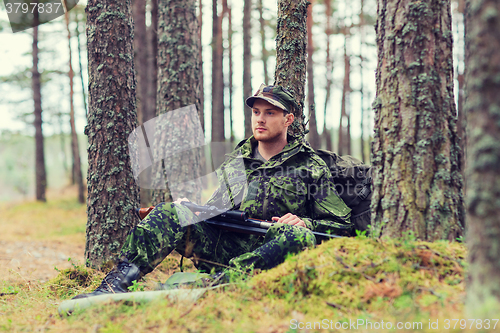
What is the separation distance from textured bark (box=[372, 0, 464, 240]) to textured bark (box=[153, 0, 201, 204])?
4178 millimetres

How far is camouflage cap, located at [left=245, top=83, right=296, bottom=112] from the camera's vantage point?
160 inches

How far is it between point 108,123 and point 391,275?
12.1 feet

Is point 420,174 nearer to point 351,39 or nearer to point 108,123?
point 108,123

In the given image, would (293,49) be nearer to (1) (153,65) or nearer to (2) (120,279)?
(2) (120,279)

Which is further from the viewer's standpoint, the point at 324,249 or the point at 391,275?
the point at 324,249

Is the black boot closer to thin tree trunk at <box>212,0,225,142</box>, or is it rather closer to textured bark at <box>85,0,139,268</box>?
textured bark at <box>85,0,139,268</box>

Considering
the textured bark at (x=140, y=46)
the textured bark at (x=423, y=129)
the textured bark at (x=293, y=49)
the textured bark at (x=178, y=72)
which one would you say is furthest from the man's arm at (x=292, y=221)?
the textured bark at (x=140, y=46)

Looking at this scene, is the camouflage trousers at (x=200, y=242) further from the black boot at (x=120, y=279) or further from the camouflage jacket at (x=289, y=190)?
the camouflage jacket at (x=289, y=190)

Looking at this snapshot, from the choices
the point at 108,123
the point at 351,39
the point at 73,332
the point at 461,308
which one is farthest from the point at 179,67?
the point at 351,39

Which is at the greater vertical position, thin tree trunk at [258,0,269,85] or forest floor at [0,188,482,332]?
thin tree trunk at [258,0,269,85]

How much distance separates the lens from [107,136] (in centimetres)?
434

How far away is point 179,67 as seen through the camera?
6.21 meters

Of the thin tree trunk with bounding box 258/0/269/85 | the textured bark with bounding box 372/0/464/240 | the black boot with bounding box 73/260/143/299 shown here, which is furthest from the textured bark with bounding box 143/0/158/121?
the textured bark with bounding box 372/0/464/240

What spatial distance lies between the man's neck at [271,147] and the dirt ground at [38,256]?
3.82 meters
